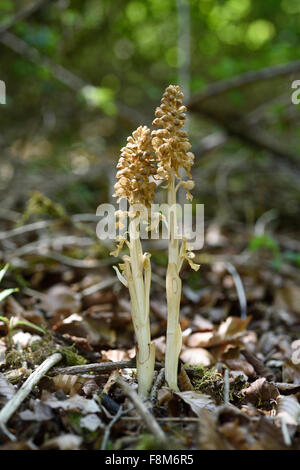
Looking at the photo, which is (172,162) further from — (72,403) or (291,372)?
(291,372)

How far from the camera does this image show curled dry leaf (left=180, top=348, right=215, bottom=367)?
8.32ft

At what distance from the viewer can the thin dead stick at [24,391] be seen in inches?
62.6

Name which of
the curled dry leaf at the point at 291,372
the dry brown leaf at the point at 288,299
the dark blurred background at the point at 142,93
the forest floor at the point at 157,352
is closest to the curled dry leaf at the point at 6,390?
the forest floor at the point at 157,352

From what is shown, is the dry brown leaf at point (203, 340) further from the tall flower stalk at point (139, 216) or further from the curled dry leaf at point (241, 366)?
the tall flower stalk at point (139, 216)

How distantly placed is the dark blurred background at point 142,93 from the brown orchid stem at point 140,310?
255 centimetres

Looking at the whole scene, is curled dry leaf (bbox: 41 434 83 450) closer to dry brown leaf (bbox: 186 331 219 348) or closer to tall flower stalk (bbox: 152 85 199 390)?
tall flower stalk (bbox: 152 85 199 390)

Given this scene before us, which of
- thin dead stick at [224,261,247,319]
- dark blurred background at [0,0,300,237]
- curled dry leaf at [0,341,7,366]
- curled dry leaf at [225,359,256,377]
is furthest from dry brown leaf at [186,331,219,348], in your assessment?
dark blurred background at [0,0,300,237]

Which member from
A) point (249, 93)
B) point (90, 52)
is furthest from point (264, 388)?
point (249, 93)

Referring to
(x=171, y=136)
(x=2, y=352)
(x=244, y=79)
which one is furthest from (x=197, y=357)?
(x=244, y=79)

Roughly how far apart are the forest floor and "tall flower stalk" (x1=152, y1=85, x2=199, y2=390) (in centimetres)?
19

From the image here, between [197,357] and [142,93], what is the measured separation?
771cm

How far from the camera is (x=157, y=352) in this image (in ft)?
8.20
